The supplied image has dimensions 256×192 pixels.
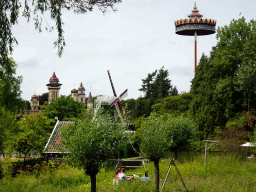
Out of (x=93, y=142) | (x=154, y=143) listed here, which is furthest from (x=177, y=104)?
(x=93, y=142)

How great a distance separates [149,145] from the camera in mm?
18250

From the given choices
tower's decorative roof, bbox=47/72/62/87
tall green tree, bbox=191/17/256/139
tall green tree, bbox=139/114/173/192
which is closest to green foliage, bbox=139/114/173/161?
tall green tree, bbox=139/114/173/192

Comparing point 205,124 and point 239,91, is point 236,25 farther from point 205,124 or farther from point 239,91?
point 205,124

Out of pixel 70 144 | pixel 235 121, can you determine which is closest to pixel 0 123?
pixel 70 144

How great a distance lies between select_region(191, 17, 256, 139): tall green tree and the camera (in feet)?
134

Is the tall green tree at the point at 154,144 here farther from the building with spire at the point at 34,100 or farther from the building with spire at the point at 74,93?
the building with spire at the point at 74,93

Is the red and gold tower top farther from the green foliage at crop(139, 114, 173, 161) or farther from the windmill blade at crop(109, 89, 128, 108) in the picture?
the green foliage at crop(139, 114, 173, 161)

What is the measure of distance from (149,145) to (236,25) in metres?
28.4

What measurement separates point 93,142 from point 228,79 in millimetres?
28389

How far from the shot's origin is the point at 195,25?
75.1 m

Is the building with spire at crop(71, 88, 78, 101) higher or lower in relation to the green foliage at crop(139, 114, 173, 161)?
higher

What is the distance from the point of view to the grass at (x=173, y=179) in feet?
57.1

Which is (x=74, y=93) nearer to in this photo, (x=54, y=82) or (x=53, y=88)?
(x=54, y=82)

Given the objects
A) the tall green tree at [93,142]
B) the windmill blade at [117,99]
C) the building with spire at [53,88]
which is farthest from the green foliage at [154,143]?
the building with spire at [53,88]
